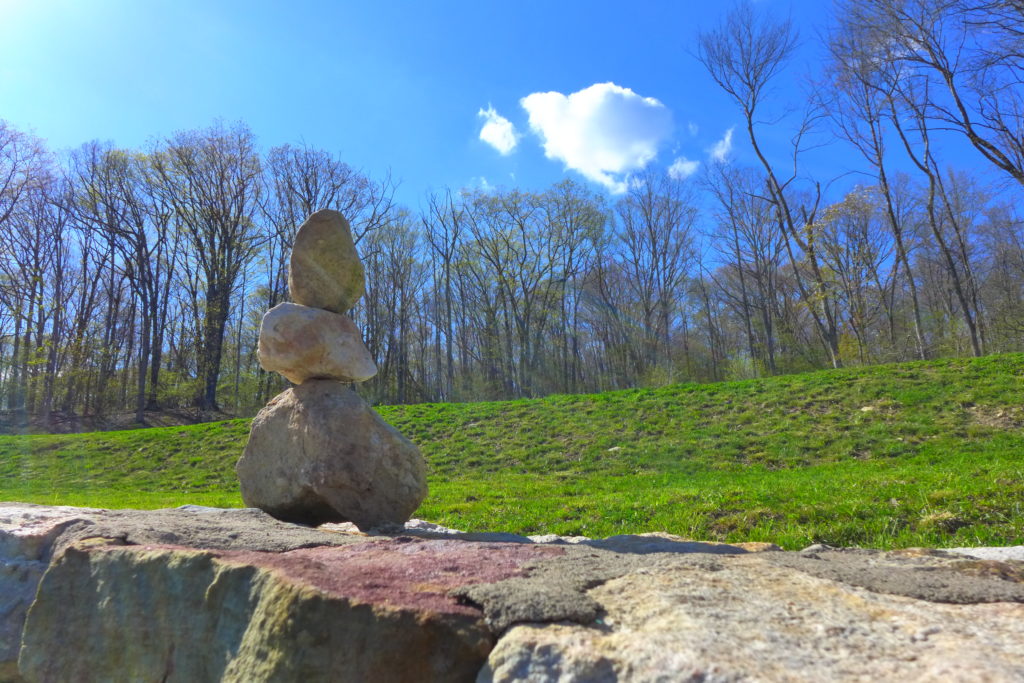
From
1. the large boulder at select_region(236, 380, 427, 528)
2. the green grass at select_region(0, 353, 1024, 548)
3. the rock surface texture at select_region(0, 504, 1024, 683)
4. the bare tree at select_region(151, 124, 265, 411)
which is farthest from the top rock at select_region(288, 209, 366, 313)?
the bare tree at select_region(151, 124, 265, 411)

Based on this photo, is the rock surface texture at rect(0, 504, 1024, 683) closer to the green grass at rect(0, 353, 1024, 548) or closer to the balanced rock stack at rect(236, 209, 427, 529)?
the balanced rock stack at rect(236, 209, 427, 529)

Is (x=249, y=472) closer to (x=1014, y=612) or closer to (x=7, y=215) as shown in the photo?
(x=1014, y=612)

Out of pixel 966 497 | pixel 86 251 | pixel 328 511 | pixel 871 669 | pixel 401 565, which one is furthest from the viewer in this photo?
pixel 86 251

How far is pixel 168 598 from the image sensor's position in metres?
2.86

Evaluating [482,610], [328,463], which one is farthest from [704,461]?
[482,610]

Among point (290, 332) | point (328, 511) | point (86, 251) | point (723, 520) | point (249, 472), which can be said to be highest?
point (86, 251)

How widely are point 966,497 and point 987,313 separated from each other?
109ft

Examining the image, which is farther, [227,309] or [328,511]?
[227,309]

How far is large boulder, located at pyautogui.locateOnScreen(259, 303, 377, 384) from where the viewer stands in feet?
16.5

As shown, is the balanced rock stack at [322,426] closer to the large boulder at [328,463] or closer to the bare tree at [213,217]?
the large boulder at [328,463]

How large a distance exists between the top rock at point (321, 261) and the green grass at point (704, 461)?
4.13m

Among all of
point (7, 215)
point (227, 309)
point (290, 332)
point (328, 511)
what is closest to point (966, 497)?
point (328, 511)

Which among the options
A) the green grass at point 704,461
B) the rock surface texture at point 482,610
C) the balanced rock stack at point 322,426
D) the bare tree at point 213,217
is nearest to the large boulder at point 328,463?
the balanced rock stack at point 322,426

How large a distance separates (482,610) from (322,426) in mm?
2959
